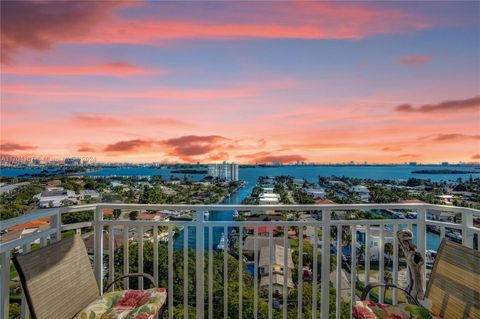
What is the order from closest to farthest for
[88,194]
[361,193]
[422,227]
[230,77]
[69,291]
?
[69,291] → [422,227] → [88,194] → [361,193] → [230,77]

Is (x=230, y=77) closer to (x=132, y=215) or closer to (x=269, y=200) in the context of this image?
(x=269, y=200)

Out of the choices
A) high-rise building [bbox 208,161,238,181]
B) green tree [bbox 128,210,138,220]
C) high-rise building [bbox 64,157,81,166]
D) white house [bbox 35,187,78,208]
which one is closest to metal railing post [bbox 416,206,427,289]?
green tree [bbox 128,210,138,220]

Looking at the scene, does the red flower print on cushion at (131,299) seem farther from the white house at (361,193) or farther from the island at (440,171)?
the island at (440,171)

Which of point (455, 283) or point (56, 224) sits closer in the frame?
point (455, 283)

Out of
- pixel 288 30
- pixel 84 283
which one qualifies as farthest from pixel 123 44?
pixel 84 283

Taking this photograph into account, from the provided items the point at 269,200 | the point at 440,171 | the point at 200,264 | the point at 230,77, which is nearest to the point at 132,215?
the point at 200,264

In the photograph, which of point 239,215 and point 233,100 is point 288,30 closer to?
point 233,100

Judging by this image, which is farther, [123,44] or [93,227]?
[123,44]
